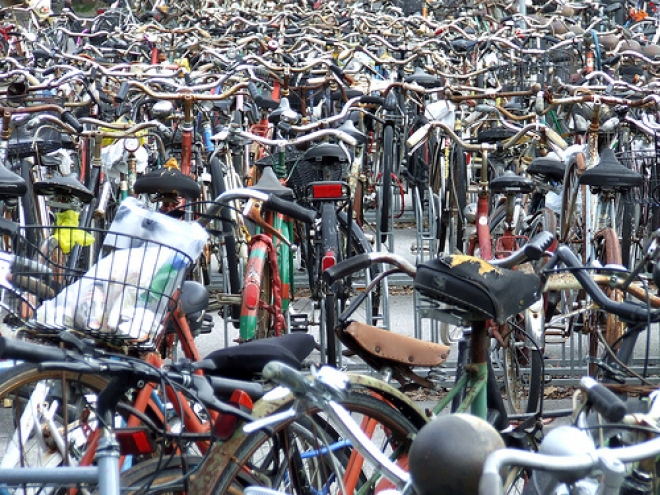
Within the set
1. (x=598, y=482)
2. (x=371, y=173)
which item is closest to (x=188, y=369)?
(x=598, y=482)

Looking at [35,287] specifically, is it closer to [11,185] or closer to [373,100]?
[11,185]

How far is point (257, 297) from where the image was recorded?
5156 mm

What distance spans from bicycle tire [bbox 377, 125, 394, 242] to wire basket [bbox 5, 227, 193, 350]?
13.5ft

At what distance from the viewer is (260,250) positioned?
5328 mm

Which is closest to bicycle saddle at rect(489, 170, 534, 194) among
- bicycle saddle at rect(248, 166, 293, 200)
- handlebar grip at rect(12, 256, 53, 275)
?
bicycle saddle at rect(248, 166, 293, 200)

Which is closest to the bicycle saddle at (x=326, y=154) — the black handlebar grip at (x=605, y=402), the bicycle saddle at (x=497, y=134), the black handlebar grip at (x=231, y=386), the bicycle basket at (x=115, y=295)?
the bicycle saddle at (x=497, y=134)

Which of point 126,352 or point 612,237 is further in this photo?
point 612,237

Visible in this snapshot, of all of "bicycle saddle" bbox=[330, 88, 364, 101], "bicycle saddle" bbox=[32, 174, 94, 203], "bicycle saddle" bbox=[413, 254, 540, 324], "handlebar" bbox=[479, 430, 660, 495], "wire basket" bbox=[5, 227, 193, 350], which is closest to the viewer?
"handlebar" bbox=[479, 430, 660, 495]

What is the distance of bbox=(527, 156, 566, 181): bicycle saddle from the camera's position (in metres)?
6.12

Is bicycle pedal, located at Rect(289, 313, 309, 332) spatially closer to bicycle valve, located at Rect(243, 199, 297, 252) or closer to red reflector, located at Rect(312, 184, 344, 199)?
red reflector, located at Rect(312, 184, 344, 199)

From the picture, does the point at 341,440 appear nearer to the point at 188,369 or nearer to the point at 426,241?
the point at 188,369

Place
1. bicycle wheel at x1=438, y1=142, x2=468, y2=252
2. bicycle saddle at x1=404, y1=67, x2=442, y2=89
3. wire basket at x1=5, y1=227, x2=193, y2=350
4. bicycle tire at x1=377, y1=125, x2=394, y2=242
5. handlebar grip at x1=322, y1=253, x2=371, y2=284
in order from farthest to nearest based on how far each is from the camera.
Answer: bicycle saddle at x1=404, y1=67, x2=442, y2=89
bicycle wheel at x1=438, y1=142, x2=468, y2=252
bicycle tire at x1=377, y1=125, x2=394, y2=242
handlebar grip at x1=322, y1=253, x2=371, y2=284
wire basket at x1=5, y1=227, x2=193, y2=350

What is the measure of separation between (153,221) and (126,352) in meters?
0.53

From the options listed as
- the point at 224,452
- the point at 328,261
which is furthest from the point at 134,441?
the point at 328,261
